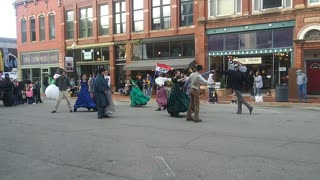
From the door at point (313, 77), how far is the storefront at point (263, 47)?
3.60ft

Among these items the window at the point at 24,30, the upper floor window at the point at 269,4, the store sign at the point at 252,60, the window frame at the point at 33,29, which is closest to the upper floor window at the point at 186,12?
the upper floor window at the point at 269,4

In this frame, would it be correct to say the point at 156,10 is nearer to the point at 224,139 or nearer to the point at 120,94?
the point at 120,94

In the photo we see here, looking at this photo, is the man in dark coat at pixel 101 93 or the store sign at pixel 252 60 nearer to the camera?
the man in dark coat at pixel 101 93

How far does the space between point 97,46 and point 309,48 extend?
60.0ft

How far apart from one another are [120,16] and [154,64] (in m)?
6.08

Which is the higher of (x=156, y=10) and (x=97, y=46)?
(x=156, y=10)

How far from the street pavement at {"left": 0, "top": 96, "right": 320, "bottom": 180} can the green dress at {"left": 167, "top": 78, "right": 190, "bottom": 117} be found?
1.07m

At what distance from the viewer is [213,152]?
7840 millimetres

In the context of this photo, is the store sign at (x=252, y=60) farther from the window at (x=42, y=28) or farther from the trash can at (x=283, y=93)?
the window at (x=42, y=28)

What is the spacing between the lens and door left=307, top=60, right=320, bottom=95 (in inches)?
955

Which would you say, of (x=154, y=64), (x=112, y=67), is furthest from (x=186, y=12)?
(x=112, y=67)

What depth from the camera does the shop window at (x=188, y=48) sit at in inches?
1176

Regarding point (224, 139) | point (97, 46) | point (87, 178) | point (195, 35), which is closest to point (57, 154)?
point (87, 178)

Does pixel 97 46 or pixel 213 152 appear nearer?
pixel 213 152
